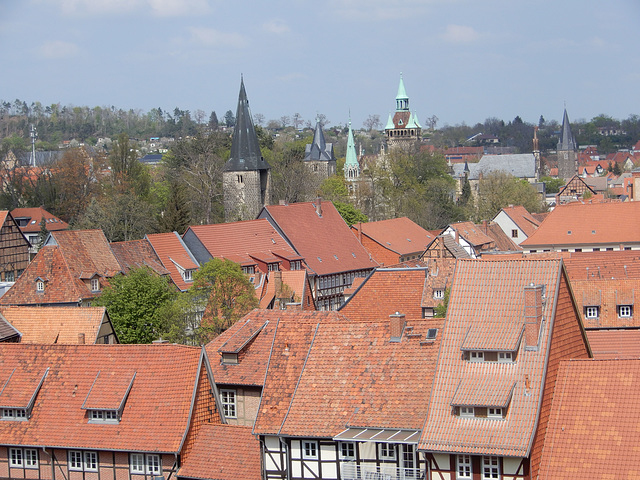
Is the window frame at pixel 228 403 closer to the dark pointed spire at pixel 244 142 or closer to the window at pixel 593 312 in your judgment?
the window at pixel 593 312

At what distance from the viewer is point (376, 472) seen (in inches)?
938

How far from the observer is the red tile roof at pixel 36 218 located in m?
80.0

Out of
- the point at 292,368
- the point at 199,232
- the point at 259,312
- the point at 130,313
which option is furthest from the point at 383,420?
the point at 199,232

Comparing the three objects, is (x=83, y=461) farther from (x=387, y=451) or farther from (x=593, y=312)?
(x=593, y=312)

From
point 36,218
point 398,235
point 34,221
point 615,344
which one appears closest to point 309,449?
point 615,344

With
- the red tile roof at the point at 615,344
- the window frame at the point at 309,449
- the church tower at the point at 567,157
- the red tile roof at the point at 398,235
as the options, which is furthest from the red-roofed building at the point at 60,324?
the church tower at the point at 567,157

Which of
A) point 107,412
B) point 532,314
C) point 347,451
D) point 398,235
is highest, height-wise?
point 532,314

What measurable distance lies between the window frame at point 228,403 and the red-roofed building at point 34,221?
53.2 metres

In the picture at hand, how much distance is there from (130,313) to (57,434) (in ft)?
51.8

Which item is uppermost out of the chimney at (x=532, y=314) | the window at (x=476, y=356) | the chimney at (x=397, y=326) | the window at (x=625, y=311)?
the chimney at (x=532, y=314)

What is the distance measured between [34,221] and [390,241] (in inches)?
1167

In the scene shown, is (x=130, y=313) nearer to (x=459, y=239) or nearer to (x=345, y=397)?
(x=345, y=397)

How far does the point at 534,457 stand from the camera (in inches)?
862

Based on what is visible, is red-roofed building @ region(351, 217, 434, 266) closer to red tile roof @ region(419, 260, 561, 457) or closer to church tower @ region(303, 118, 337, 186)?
red tile roof @ region(419, 260, 561, 457)
